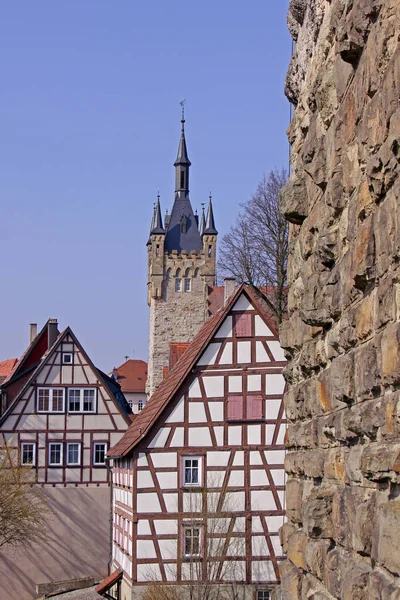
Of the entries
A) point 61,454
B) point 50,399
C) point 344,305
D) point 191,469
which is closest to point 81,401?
point 50,399

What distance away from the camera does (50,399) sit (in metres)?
32.5

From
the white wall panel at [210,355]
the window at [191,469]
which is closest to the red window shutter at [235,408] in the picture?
the white wall panel at [210,355]

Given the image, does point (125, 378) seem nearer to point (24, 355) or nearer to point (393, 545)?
point (24, 355)

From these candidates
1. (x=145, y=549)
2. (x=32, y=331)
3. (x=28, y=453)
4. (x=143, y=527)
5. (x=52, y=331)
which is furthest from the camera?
(x=32, y=331)

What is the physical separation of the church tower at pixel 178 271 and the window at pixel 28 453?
3204 cm

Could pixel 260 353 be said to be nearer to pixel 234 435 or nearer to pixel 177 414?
pixel 234 435

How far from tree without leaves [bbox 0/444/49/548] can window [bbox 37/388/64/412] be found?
170 cm

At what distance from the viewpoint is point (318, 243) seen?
446 centimetres

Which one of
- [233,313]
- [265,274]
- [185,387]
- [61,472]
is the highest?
[265,274]

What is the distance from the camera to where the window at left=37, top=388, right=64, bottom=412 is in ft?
107

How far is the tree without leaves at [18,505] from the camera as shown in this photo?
94.2 ft

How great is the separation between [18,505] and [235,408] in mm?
9368

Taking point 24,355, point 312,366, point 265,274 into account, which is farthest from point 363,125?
point 24,355

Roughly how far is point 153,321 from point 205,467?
46146mm
